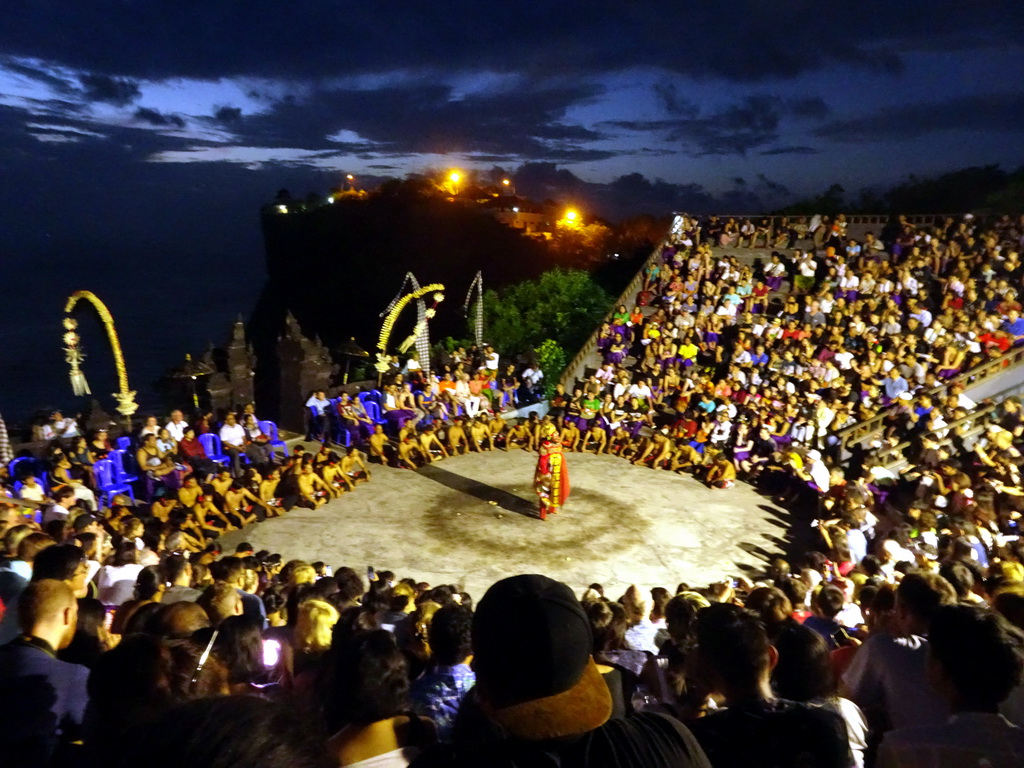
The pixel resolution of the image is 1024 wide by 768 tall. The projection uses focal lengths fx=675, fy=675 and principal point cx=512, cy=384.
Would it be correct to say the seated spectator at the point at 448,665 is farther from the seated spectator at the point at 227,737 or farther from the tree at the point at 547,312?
the tree at the point at 547,312

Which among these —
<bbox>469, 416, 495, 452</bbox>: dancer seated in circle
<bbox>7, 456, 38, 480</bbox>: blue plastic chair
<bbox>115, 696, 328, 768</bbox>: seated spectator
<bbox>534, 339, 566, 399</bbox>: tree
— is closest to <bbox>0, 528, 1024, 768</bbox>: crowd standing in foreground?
<bbox>115, 696, 328, 768</bbox>: seated spectator

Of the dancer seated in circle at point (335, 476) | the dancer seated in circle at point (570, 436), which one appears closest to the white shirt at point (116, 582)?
the dancer seated in circle at point (335, 476)

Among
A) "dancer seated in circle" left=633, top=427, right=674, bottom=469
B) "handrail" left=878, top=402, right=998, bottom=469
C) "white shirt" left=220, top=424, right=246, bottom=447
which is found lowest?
"dancer seated in circle" left=633, top=427, right=674, bottom=469

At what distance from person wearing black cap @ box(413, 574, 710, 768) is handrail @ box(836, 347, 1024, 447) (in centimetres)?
1175

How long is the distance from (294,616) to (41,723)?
2278 mm

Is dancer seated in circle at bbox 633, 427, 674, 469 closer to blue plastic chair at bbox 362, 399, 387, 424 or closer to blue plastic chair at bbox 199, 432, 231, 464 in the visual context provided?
blue plastic chair at bbox 362, 399, 387, 424

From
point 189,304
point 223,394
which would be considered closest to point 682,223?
point 223,394

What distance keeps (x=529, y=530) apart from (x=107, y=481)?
6.34 metres

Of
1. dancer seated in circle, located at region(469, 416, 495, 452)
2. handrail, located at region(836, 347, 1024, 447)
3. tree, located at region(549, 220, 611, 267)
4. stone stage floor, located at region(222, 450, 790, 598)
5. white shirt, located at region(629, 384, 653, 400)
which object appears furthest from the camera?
tree, located at region(549, 220, 611, 267)

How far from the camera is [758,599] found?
4871 mm

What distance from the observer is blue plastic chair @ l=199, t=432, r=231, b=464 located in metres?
11.2

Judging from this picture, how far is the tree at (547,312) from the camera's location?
72.8 ft

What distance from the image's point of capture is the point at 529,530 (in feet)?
33.8

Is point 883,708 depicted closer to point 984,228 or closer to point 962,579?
point 962,579
